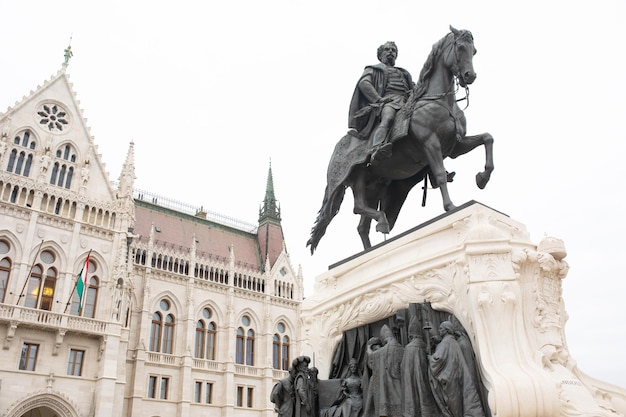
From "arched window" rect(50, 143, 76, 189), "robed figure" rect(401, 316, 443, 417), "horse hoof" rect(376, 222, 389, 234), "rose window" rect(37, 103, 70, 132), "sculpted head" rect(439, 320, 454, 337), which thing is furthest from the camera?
"rose window" rect(37, 103, 70, 132)

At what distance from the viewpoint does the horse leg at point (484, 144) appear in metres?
5.23

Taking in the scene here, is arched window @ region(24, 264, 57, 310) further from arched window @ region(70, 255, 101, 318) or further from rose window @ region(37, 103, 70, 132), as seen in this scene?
rose window @ region(37, 103, 70, 132)

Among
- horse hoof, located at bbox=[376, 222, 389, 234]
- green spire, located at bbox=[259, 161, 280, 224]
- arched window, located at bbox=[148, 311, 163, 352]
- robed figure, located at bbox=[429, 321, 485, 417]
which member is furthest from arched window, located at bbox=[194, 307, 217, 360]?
robed figure, located at bbox=[429, 321, 485, 417]

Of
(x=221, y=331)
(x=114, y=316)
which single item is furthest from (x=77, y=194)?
(x=221, y=331)

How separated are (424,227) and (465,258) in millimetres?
716

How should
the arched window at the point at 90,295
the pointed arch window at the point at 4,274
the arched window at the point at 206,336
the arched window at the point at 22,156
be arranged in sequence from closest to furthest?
1. the pointed arch window at the point at 4,274
2. the arched window at the point at 90,295
3. the arched window at the point at 22,156
4. the arched window at the point at 206,336

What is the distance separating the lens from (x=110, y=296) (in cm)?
2842

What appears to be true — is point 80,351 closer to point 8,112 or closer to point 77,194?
point 77,194

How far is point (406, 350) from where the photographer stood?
4.19 m

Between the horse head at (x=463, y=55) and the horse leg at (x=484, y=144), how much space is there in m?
0.56

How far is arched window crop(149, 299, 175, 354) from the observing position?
3450 centimetres

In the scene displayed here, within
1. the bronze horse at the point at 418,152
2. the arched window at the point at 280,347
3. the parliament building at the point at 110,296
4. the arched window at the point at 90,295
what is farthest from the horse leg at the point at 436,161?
the arched window at the point at 280,347

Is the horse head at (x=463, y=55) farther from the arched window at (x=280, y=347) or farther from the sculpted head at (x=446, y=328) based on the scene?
the arched window at (x=280, y=347)

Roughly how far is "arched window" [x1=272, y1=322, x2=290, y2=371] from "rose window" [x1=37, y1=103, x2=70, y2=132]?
21347 millimetres
